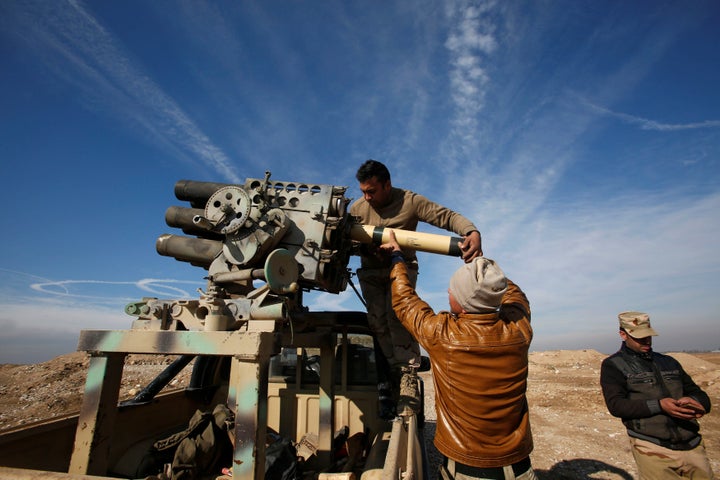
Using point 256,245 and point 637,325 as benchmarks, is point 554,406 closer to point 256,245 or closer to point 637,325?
point 637,325

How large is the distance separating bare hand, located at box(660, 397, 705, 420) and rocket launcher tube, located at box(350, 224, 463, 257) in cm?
198

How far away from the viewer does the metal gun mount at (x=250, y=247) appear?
8.34 ft

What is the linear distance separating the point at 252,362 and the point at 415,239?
188cm

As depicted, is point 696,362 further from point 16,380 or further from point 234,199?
point 16,380

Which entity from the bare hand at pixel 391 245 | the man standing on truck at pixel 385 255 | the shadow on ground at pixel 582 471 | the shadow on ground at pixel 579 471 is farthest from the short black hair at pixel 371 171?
the shadow on ground at pixel 582 471

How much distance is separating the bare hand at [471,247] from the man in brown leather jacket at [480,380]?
45.5 inches

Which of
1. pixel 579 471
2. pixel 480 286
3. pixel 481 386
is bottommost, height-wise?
pixel 579 471

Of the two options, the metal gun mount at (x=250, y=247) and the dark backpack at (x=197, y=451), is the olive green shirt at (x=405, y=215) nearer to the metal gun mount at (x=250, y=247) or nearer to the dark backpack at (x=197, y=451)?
the metal gun mount at (x=250, y=247)

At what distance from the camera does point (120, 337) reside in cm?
241

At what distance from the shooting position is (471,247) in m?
3.36

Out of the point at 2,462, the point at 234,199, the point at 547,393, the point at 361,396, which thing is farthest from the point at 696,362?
the point at 2,462

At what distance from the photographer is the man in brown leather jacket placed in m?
2.07

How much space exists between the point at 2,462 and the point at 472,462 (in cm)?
286

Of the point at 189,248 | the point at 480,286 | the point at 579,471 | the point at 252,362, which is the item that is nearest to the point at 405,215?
the point at 480,286
